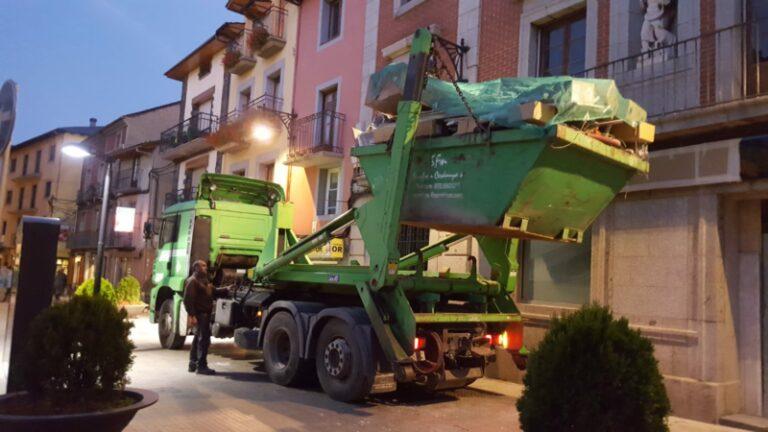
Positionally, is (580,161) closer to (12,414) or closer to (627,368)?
(627,368)

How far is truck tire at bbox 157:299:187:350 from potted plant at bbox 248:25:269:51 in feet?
32.8

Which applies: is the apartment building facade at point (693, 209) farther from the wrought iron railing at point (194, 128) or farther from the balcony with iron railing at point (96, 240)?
the balcony with iron railing at point (96, 240)

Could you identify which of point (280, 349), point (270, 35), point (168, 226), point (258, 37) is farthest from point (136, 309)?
point (280, 349)

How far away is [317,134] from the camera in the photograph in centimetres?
1698

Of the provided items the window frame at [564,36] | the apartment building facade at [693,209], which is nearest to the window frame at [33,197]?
the window frame at [564,36]

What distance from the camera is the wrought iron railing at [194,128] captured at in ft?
78.5

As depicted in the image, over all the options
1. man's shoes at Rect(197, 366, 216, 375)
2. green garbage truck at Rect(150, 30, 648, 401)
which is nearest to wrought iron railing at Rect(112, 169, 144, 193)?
man's shoes at Rect(197, 366, 216, 375)

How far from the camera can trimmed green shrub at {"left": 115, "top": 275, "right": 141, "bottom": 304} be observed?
19328 mm

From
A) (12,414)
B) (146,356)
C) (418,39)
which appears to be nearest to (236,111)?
(146,356)

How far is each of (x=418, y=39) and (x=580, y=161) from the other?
2335mm

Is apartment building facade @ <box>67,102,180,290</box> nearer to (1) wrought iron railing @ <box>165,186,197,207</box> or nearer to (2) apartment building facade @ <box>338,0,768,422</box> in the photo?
(1) wrought iron railing @ <box>165,186,197,207</box>

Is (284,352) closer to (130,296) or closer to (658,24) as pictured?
(658,24)

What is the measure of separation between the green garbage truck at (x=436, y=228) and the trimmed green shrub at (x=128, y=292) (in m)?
10.9

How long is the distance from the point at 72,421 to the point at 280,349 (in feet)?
16.9
